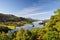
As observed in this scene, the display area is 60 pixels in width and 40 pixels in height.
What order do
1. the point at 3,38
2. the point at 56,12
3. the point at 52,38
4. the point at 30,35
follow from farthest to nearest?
the point at 56,12, the point at 3,38, the point at 30,35, the point at 52,38

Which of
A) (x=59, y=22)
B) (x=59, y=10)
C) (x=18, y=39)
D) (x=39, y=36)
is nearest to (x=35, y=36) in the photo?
(x=39, y=36)

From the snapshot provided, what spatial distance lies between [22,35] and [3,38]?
4.71m

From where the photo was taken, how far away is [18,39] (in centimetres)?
3597

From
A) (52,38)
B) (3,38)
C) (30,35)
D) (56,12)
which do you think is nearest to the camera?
(52,38)

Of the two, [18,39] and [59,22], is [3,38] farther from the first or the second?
[59,22]

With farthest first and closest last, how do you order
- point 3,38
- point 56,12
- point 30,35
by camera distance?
1. point 56,12
2. point 3,38
3. point 30,35

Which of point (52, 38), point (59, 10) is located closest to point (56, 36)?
point (52, 38)

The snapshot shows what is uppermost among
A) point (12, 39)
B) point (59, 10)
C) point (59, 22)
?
point (59, 10)

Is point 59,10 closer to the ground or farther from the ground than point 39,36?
farther from the ground

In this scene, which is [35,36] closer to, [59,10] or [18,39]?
[18,39]

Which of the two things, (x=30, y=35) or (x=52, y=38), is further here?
(x=30, y=35)

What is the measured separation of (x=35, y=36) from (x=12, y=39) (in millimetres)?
5631

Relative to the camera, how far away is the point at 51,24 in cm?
4234

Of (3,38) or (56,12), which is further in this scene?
(56,12)
